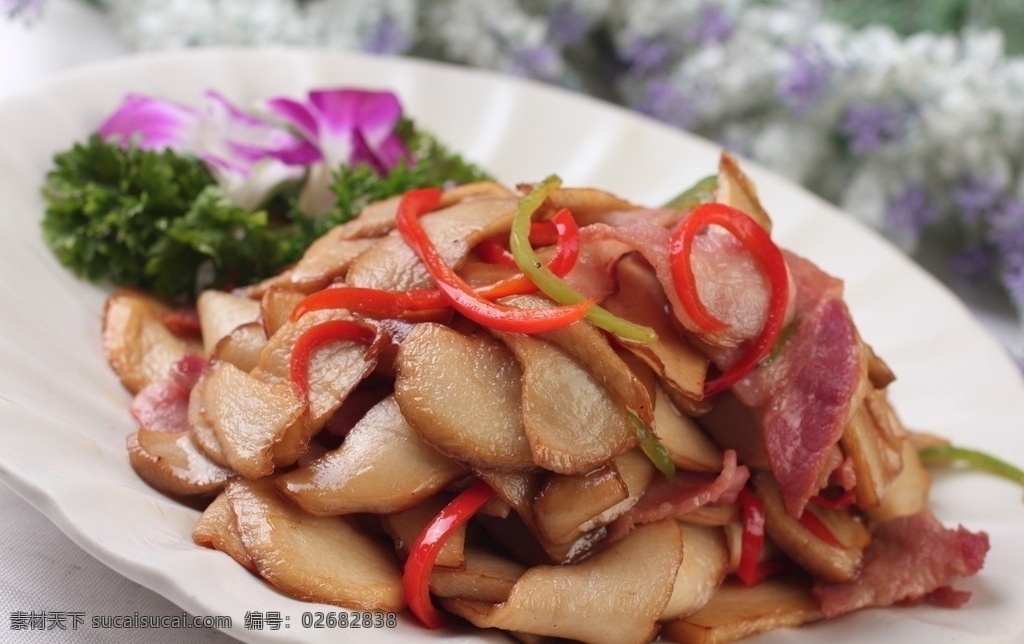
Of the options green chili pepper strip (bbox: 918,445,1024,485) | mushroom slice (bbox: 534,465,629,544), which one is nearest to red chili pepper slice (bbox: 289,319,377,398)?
mushroom slice (bbox: 534,465,629,544)

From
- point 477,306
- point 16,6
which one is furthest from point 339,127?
point 477,306

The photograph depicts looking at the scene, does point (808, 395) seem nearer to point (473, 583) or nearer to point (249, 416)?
point (473, 583)

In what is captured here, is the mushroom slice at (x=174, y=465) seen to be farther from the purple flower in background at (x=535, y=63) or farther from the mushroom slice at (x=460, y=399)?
the purple flower in background at (x=535, y=63)

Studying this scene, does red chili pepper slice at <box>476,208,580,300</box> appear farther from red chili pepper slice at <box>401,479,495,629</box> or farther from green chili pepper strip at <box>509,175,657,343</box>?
red chili pepper slice at <box>401,479,495,629</box>

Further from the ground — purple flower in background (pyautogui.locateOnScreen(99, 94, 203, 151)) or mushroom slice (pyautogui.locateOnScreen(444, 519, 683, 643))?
purple flower in background (pyautogui.locateOnScreen(99, 94, 203, 151))

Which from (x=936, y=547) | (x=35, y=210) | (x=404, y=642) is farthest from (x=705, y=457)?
(x=35, y=210)

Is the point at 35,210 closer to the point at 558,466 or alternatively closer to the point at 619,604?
the point at 558,466
